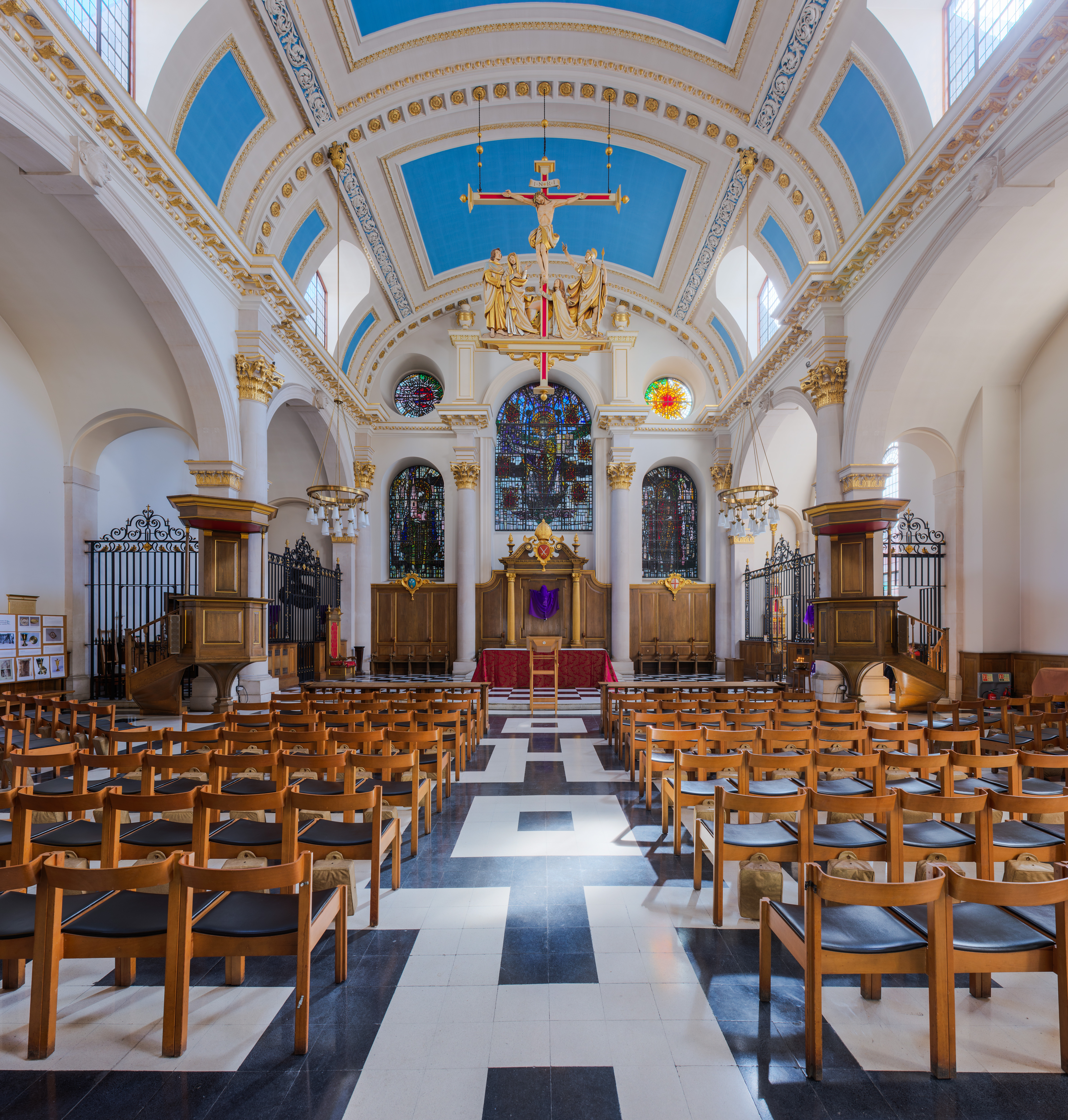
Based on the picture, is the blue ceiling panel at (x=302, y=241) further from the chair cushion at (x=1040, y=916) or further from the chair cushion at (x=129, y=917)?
the chair cushion at (x=1040, y=916)

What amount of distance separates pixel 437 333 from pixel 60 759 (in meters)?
15.8

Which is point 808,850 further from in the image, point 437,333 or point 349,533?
point 437,333

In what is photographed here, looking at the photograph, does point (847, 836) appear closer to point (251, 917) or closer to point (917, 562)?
point (251, 917)

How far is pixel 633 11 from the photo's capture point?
33.7ft

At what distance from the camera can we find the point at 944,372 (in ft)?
36.0

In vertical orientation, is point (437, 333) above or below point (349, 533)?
above

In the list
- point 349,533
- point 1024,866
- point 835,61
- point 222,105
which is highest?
point 835,61

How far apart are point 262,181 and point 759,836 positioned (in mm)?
11275

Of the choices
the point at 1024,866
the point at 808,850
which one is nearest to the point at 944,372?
the point at 1024,866

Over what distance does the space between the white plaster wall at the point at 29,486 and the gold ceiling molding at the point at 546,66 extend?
21.3 ft

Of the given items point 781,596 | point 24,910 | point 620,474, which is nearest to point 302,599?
point 620,474

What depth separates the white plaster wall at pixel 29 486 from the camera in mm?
10711

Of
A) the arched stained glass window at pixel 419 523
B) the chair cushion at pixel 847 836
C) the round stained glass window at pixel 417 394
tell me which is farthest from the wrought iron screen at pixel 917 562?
the round stained glass window at pixel 417 394

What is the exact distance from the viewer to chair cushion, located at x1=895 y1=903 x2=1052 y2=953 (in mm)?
2416
